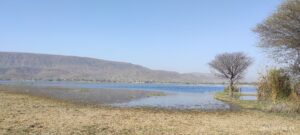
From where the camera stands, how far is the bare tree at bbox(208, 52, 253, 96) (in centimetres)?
6022

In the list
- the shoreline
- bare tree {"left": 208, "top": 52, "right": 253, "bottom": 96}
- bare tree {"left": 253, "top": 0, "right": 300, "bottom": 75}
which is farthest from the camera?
bare tree {"left": 208, "top": 52, "right": 253, "bottom": 96}

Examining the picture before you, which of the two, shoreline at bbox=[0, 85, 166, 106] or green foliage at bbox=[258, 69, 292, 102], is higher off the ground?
green foliage at bbox=[258, 69, 292, 102]

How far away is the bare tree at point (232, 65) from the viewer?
60.2 meters

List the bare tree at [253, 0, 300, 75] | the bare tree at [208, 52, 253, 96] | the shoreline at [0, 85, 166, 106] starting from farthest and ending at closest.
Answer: the bare tree at [208, 52, 253, 96]
the shoreline at [0, 85, 166, 106]
the bare tree at [253, 0, 300, 75]

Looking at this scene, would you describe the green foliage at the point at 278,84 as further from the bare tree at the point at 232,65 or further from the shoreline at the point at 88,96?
the bare tree at the point at 232,65

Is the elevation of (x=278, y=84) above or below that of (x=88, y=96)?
above

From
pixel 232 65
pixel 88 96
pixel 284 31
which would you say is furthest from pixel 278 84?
pixel 232 65

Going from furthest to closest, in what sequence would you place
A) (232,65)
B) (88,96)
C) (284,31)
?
(232,65) < (88,96) < (284,31)

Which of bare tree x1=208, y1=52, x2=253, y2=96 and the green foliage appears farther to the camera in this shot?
bare tree x1=208, y1=52, x2=253, y2=96

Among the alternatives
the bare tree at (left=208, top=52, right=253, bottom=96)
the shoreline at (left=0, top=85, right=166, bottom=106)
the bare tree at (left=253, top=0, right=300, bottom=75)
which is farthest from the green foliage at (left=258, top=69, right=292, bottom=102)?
the bare tree at (left=208, top=52, right=253, bottom=96)

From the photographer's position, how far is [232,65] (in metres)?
60.8

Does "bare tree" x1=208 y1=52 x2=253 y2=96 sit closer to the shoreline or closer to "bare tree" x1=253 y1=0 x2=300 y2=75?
the shoreline

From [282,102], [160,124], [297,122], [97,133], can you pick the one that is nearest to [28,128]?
[97,133]

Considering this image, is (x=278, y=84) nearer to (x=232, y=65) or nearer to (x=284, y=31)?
(x=284, y=31)
